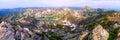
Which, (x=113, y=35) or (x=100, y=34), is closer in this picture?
(x=100, y=34)

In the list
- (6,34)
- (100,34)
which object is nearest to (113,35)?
(100,34)

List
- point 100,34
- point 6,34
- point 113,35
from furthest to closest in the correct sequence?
point 6,34
point 113,35
point 100,34

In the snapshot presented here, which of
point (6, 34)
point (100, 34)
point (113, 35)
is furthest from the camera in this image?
point (6, 34)

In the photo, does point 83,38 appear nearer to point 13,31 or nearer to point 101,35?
point 101,35

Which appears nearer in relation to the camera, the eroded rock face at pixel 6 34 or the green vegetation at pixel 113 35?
the green vegetation at pixel 113 35

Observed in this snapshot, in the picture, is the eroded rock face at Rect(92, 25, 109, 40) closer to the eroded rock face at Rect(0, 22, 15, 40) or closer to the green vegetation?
the green vegetation

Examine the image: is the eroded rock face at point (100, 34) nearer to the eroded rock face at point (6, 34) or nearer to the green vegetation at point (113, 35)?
the green vegetation at point (113, 35)

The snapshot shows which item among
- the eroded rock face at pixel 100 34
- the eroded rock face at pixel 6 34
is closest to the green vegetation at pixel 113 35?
the eroded rock face at pixel 100 34

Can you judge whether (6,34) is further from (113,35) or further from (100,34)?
(113,35)

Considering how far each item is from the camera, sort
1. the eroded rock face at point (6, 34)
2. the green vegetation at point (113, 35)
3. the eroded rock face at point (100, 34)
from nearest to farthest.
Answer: the eroded rock face at point (100, 34) → the green vegetation at point (113, 35) → the eroded rock face at point (6, 34)

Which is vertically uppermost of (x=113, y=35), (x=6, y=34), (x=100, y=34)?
(x=100, y=34)

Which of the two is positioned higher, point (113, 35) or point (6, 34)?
point (113, 35)

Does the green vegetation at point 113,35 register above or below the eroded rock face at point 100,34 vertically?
below
